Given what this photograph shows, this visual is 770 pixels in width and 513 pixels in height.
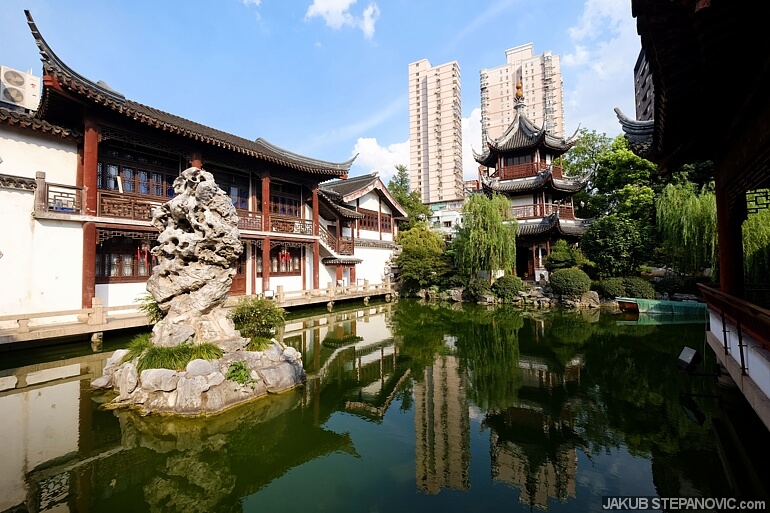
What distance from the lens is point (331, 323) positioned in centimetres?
1279

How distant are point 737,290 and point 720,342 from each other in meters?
0.85

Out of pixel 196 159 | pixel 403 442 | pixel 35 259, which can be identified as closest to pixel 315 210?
pixel 196 159

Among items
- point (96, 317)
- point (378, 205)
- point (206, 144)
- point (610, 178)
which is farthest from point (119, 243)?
point (610, 178)

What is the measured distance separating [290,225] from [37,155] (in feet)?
27.1

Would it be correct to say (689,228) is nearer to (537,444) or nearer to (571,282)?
(571,282)

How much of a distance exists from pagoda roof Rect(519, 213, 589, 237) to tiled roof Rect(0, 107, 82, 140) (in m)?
19.7

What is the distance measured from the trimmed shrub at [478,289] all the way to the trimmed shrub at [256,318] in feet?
41.9

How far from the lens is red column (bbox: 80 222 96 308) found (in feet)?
31.8

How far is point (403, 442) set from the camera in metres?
4.48

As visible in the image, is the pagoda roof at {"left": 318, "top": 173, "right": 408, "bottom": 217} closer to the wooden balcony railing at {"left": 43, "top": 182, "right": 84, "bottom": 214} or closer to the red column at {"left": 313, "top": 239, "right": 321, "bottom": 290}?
the red column at {"left": 313, "top": 239, "right": 321, "bottom": 290}

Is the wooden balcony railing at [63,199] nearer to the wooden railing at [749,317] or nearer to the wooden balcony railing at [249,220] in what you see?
the wooden balcony railing at [249,220]

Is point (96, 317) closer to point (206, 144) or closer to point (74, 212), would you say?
point (74, 212)

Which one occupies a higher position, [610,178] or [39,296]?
[610,178]

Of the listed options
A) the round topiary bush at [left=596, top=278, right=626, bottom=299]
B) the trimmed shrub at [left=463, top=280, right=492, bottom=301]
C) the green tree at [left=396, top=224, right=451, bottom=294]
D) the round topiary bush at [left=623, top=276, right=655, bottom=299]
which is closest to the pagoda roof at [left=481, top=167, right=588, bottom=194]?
the green tree at [left=396, top=224, right=451, bottom=294]
